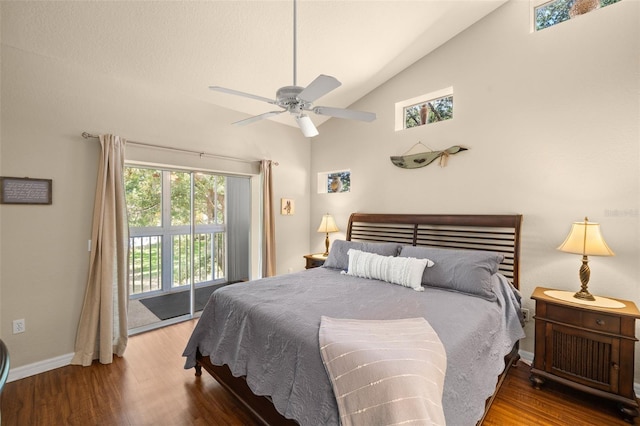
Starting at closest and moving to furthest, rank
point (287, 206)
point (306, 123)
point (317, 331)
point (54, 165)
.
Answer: point (317, 331), point (306, 123), point (54, 165), point (287, 206)

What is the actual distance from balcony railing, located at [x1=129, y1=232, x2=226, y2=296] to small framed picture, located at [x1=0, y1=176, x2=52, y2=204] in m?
1.02

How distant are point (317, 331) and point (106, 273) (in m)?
2.32

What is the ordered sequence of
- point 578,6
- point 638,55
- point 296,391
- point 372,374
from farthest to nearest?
point 578,6 → point 638,55 → point 296,391 → point 372,374

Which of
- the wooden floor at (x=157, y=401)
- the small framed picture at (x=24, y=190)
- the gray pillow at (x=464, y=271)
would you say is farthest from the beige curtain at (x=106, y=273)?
the gray pillow at (x=464, y=271)

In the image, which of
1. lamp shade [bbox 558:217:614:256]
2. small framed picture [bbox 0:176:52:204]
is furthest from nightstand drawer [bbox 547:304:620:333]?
small framed picture [bbox 0:176:52:204]

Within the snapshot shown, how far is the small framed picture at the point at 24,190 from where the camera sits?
2395 millimetres

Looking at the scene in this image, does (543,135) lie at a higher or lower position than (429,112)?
lower

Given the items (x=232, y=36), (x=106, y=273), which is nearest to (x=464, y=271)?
(x=232, y=36)

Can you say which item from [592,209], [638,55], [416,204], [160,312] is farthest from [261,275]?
[638,55]

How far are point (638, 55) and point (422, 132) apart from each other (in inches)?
69.7

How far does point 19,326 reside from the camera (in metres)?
2.48

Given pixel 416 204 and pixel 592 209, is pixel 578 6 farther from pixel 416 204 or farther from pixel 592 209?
pixel 416 204

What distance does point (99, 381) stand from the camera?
2.42 m

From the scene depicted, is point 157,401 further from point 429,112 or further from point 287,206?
point 429,112
